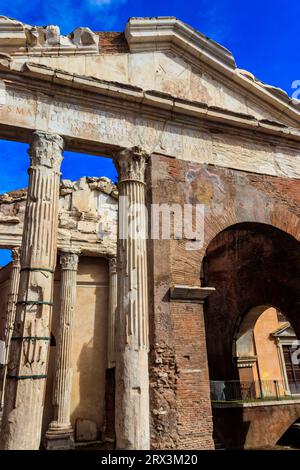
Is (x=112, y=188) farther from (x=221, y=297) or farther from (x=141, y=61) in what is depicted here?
(x=141, y=61)

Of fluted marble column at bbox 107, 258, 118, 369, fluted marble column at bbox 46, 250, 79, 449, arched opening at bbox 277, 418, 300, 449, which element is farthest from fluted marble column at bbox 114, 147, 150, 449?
arched opening at bbox 277, 418, 300, 449

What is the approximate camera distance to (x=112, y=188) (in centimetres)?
1334

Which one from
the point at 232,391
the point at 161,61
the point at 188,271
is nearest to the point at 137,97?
the point at 161,61

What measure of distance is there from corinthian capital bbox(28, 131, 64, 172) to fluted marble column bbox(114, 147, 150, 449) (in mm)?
1068

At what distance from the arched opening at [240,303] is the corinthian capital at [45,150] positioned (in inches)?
201

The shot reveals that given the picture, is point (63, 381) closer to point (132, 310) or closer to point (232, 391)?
point (232, 391)

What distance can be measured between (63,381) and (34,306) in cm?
595

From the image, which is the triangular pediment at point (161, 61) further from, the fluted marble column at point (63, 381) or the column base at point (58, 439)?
the column base at point (58, 439)

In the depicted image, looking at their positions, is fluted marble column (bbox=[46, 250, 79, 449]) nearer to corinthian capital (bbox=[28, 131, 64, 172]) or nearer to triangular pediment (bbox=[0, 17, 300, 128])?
corinthian capital (bbox=[28, 131, 64, 172])

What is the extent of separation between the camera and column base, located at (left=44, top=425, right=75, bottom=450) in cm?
952

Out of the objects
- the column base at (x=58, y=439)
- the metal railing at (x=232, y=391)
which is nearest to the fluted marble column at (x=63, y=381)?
the column base at (x=58, y=439)

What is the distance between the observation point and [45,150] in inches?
230

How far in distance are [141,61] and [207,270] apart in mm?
7463
